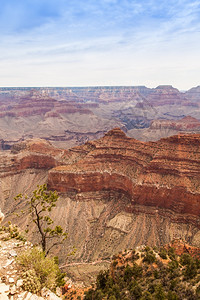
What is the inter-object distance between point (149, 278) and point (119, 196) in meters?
38.5

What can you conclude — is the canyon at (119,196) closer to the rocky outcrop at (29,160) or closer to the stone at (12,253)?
the rocky outcrop at (29,160)

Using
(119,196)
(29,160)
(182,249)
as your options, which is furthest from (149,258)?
(29,160)

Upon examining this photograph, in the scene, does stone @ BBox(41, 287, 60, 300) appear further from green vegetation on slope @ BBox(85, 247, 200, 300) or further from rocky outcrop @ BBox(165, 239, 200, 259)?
rocky outcrop @ BBox(165, 239, 200, 259)

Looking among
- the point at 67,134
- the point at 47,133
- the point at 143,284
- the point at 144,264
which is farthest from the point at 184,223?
the point at 47,133

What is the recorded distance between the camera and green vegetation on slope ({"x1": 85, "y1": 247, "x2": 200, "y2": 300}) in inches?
685

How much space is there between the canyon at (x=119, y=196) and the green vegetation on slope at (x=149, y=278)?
1429 centimetres

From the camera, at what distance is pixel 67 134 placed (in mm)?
184625

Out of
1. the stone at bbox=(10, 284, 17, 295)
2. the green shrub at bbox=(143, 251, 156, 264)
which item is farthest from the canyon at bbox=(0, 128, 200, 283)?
the stone at bbox=(10, 284, 17, 295)

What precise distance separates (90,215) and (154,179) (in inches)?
772

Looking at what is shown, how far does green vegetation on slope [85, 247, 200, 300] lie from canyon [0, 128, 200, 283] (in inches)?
562

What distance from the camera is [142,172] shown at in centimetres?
5516

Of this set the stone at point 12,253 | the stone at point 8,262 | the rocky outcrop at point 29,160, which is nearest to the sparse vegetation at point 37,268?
the stone at point 8,262

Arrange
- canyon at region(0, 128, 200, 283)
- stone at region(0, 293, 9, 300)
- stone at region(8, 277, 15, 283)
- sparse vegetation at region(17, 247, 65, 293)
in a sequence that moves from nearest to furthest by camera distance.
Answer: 1. stone at region(0, 293, 9, 300)
2. stone at region(8, 277, 15, 283)
3. sparse vegetation at region(17, 247, 65, 293)
4. canyon at region(0, 128, 200, 283)

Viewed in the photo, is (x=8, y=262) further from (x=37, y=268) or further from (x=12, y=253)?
(x=37, y=268)
